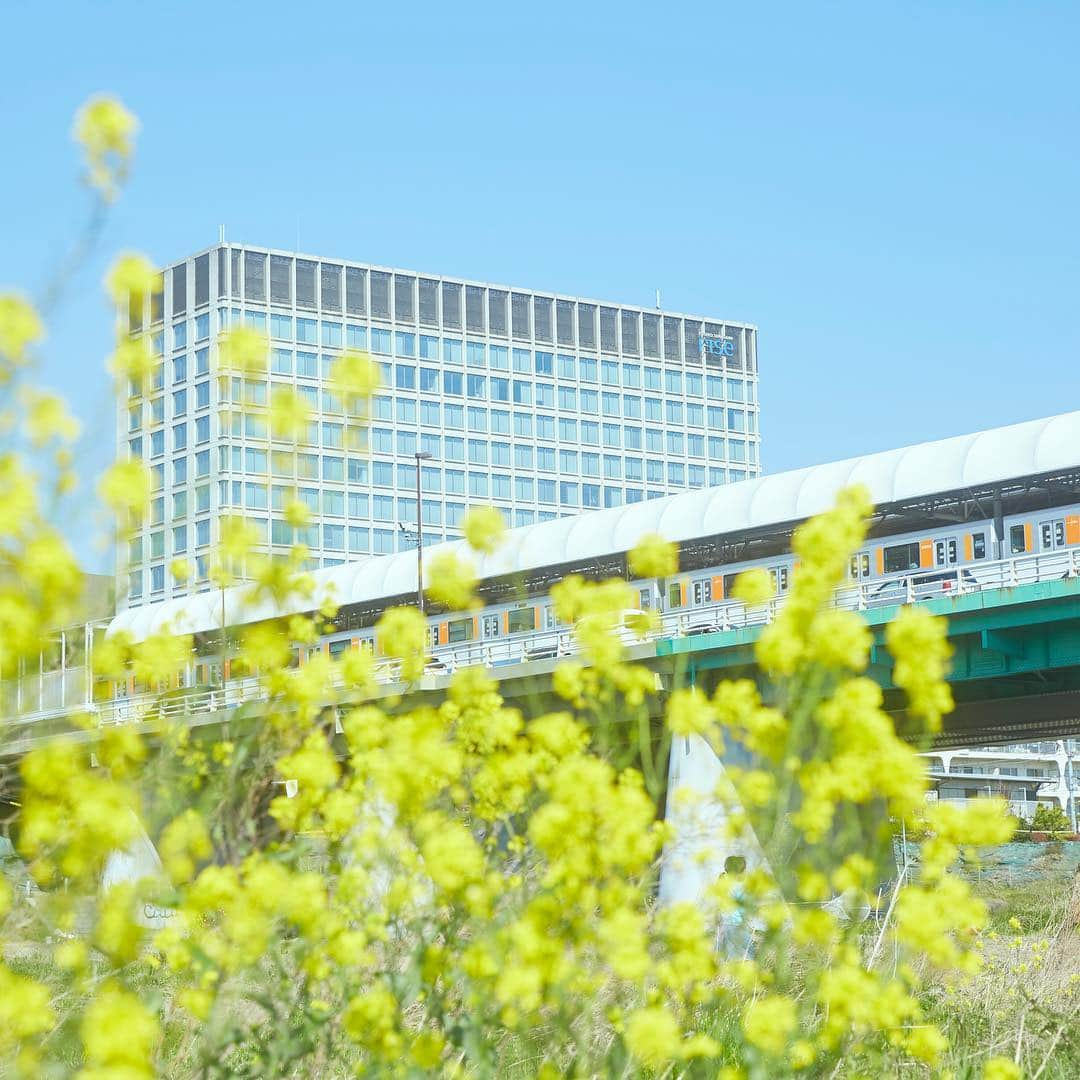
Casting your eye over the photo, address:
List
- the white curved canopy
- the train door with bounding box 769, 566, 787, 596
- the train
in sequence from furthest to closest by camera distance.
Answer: the train door with bounding box 769, 566, 787, 596, the white curved canopy, the train

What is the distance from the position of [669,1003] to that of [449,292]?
115463mm

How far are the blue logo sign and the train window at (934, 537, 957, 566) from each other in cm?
9623

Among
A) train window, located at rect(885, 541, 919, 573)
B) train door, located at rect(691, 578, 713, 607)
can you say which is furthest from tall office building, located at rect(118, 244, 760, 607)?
train window, located at rect(885, 541, 919, 573)

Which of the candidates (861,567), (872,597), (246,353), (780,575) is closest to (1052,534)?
(861,567)

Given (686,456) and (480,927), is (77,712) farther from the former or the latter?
(686,456)

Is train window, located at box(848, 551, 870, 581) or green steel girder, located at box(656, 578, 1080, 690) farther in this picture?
train window, located at box(848, 551, 870, 581)

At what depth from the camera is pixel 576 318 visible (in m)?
125

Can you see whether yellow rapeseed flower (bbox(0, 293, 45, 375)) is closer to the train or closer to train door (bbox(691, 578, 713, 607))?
the train

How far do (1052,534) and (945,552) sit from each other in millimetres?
2581

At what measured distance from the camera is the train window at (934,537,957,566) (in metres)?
35.2

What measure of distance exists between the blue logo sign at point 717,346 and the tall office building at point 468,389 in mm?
112

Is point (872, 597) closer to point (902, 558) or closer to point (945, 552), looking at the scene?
point (945, 552)

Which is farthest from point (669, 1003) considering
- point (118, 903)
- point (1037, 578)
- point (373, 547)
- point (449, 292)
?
point (449, 292)

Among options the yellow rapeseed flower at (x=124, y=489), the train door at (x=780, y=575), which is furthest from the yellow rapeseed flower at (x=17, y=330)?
the train door at (x=780, y=575)
